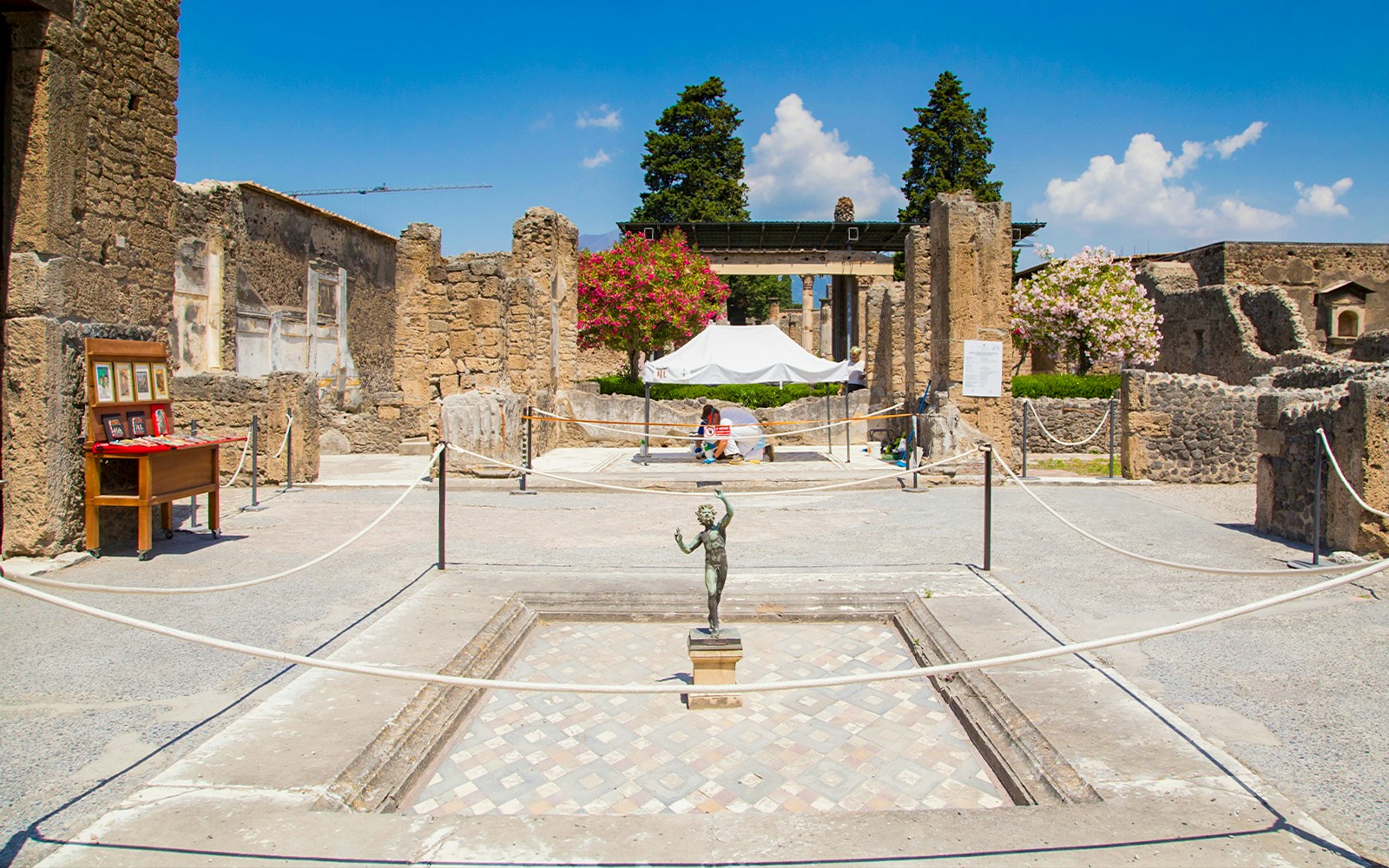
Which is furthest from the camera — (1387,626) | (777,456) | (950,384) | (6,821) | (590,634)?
(777,456)

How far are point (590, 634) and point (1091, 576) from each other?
391 cm

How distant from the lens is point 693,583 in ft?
20.9

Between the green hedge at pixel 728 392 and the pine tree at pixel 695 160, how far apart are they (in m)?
23.3

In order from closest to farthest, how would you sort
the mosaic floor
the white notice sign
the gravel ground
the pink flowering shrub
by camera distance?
the gravel ground < the mosaic floor < the white notice sign < the pink flowering shrub

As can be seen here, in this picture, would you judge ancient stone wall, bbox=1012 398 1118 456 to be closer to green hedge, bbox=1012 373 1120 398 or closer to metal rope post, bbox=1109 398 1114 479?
green hedge, bbox=1012 373 1120 398

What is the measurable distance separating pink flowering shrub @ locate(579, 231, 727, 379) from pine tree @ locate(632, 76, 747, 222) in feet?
57.5

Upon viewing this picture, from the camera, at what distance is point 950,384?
13680 millimetres

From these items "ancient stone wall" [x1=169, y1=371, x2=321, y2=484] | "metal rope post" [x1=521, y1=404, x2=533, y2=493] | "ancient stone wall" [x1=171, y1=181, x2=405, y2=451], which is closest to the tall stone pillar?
"metal rope post" [x1=521, y1=404, x2=533, y2=493]

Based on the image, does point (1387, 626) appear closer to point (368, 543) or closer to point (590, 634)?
point (590, 634)

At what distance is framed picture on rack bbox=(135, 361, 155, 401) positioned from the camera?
730cm

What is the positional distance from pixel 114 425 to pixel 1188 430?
1281 cm

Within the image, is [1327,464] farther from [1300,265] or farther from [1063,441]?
[1300,265]

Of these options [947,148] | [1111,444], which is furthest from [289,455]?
[947,148]

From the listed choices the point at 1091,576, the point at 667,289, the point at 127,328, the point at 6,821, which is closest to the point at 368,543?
the point at 127,328
